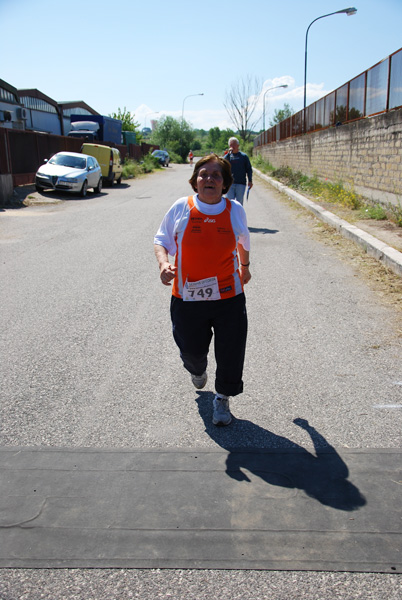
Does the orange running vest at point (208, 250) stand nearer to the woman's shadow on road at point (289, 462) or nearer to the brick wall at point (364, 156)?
the woman's shadow on road at point (289, 462)

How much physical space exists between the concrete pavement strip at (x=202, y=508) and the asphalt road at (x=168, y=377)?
89 mm

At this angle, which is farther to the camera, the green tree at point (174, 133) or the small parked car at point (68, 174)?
the green tree at point (174, 133)

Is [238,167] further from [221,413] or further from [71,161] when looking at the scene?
[71,161]

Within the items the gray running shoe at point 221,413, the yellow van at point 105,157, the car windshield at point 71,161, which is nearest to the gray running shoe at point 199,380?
the gray running shoe at point 221,413

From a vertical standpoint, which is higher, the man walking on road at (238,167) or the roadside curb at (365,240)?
the man walking on road at (238,167)

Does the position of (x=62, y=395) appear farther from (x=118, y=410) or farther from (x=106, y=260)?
(x=106, y=260)

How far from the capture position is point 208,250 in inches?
139

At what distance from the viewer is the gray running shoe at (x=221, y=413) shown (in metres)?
3.72

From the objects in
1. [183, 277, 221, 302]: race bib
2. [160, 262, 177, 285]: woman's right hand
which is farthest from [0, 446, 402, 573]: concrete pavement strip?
[160, 262, 177, 285]: woman's right hand

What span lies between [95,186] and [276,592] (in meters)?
22.5

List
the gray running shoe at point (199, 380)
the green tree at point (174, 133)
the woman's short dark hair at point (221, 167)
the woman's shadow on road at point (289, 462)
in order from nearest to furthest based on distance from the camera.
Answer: the woman's shadow on road at point (289, 462)
the woman's short dark hair at point (221, 167)
the gray running shoe at point (199, 380)
the green tree at point (174, 133)

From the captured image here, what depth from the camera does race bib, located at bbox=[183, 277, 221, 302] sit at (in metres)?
3.56

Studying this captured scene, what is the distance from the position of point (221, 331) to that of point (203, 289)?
0.31 m

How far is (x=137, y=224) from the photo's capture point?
44.8 ft
